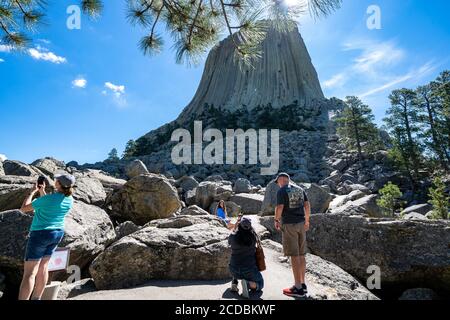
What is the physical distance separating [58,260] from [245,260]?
1.95 meters

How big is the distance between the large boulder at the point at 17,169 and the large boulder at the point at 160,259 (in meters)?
4.79


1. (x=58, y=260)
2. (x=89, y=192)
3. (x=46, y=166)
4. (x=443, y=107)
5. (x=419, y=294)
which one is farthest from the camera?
(x=443, y=107)

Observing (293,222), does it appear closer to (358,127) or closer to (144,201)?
(144,201)

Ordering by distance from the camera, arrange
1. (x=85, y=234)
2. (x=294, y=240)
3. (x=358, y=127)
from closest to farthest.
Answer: (x=294, y=240)
(x=85, y=234)
(x=358, y=127)

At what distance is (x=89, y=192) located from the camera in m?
7.09

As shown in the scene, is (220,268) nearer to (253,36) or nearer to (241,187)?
(253,36)

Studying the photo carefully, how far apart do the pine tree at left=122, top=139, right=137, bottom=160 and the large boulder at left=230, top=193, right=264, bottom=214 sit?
27054 mm

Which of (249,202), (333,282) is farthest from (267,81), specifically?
(333,282)

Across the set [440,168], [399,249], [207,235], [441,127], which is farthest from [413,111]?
[207,235]

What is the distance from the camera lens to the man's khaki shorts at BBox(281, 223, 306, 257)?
363 centimetres

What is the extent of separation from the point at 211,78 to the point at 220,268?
53071mm

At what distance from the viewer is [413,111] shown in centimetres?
2178

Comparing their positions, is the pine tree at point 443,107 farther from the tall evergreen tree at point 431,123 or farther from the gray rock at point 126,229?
Result: the gray rock at point 126,229

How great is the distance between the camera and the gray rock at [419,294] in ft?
17.2
